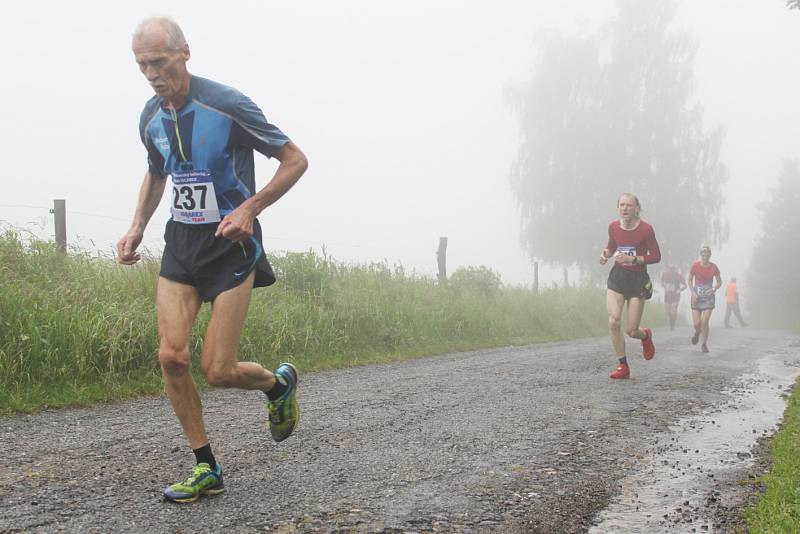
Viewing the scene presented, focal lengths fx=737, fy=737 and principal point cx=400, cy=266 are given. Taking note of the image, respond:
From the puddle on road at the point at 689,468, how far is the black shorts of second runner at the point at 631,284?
1950 mm

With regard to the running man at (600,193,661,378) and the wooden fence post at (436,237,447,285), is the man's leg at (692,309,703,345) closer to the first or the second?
the wooden fence post at (436,237,447,285)

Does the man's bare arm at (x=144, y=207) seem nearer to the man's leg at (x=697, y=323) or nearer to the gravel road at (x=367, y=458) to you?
the gravel road at (x=367, y=458)

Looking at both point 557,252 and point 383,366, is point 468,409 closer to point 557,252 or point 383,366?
point 383,366

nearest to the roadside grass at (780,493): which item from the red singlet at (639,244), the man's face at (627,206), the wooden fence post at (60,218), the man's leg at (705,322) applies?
the red singlet at (639,244)

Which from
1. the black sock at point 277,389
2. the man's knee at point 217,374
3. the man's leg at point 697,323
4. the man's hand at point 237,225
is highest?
the man's hand at point 237,225

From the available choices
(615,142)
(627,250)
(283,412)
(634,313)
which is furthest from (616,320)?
(615,142)

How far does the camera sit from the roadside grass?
3109 millimetres

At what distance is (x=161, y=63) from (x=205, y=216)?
71 cm

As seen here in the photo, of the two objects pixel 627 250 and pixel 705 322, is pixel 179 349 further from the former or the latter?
pixel 705 322

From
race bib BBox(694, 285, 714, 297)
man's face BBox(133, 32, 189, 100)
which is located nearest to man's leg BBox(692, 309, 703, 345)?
race bib BBox(694, 285, 714, 297)

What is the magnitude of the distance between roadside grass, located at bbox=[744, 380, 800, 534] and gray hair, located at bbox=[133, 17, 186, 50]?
3.25 meters

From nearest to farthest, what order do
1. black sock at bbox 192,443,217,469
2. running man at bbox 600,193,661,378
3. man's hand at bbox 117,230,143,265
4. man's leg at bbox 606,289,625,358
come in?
black sock at bbox 192,443,217,469 → man's hand at bbox 117,230,143,265 → man's leg at bbox 606,289,625,358 → running man at bbox 600,193,661,378

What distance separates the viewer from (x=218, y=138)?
341 cm

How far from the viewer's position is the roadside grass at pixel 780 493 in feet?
10.2
